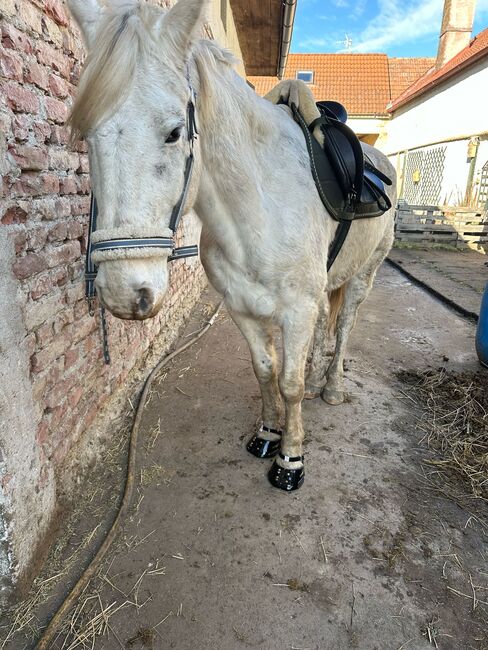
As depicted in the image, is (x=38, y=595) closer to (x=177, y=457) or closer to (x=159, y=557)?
(x=159, y=557)

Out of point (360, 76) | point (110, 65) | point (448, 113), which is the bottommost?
point (110, 65)

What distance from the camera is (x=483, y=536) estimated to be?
179 cm

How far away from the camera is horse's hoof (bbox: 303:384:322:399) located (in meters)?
2.91

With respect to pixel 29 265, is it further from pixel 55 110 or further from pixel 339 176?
pixel 339 176

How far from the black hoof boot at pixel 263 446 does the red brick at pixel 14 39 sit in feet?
7.17

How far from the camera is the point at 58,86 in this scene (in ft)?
5.52

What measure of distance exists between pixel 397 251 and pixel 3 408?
945 centimetres

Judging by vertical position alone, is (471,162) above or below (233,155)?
above

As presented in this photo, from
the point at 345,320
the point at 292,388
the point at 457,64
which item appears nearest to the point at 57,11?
the point at 292,388

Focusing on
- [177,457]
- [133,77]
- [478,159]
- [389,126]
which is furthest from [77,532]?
[389,126]

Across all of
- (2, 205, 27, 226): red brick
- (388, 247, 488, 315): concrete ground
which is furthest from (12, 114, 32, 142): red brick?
(388, 247, 488, 315): concrete ground

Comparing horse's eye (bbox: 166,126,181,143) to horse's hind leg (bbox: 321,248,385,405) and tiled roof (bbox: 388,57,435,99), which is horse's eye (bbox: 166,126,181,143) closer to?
horse's hind leg (bbox: 321,248,385,405)

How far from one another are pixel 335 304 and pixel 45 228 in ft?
7.10

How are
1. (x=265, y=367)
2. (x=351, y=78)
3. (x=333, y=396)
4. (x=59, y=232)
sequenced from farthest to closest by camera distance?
(x=351, y=78) → (x=333, y=396) → (x=265, y=367) → (x=59, y=232)
